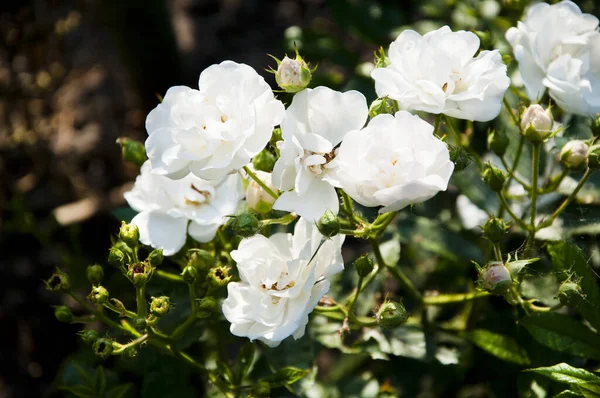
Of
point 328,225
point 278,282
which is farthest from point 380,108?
point 278,282

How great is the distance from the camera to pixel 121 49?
325 centimetres

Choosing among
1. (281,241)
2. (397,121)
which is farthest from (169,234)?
(397,121)

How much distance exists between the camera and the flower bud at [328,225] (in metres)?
1.23

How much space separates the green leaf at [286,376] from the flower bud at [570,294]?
58cm

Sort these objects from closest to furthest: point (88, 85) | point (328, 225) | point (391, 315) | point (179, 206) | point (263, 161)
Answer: point (328, 225) → point (391, 315) → point (263, 161) → point (179, 206) → point (88, 85)

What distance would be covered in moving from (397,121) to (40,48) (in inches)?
87.4

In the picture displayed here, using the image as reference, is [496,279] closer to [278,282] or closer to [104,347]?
[278,282]

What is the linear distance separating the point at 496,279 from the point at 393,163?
12.4 inches

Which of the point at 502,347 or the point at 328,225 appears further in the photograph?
the point at 502,347

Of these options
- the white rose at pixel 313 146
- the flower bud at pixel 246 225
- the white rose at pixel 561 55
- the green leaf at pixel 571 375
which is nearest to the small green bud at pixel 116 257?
the flower bud at pixel 246 225

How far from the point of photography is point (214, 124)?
4.31 feet

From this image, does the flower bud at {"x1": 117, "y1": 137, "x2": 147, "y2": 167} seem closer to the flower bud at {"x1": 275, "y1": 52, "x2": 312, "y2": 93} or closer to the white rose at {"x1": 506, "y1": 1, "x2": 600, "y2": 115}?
the flower bud at {"x1": 275, "y1": 52, "x2": 312, "y2": 93}

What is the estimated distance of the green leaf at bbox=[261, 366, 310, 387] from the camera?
1545mm

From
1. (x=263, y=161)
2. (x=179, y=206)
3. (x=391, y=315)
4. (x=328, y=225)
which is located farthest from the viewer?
(x=179, y=206)
